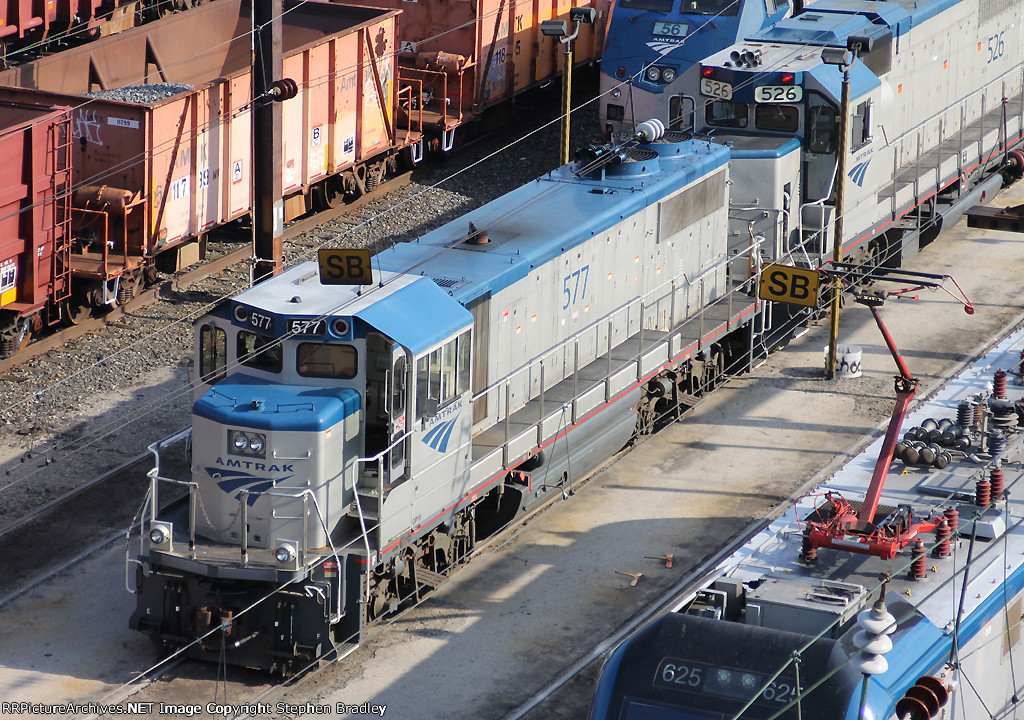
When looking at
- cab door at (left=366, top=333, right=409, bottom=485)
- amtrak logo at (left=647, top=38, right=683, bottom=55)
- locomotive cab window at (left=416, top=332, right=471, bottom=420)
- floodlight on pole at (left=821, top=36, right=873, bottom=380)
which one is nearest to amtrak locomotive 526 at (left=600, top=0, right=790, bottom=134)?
amtrak logo at (left=647, top=38, right=683, bottom=55)

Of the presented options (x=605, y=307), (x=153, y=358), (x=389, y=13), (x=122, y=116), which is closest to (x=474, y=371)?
(x=605, y=307)

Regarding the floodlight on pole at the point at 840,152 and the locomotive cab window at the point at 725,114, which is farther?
the locomotive cab window at the point at 725,114

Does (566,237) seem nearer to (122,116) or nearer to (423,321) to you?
(423,321)

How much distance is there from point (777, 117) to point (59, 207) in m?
10.5

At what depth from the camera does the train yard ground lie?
1516 centimetres

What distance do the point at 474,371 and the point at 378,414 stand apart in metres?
1.83

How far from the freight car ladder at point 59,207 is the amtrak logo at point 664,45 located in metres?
12.2

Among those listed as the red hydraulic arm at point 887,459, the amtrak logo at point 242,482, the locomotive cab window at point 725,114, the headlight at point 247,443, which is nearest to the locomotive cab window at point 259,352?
the headlight at point 247,443

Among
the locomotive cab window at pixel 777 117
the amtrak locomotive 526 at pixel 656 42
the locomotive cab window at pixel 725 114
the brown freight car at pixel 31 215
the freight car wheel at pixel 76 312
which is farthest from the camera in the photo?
the amtrak locomotive 526 at pixel 656 42

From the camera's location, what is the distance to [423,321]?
51.1 ft

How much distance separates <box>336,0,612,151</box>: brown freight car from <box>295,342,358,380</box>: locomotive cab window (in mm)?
14468

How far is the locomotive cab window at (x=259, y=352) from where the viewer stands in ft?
50.4

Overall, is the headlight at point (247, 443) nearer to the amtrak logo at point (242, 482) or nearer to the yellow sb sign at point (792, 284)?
the amtrak logo at point (242, 482)

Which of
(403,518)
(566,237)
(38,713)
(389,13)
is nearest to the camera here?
(38,713)
